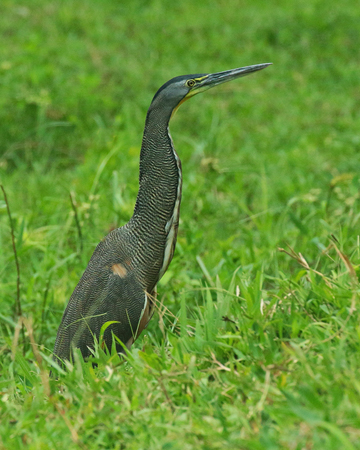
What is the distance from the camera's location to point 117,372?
2.46m

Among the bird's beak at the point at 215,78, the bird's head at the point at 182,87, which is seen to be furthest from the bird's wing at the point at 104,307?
the bird's beak at the point at 215,78

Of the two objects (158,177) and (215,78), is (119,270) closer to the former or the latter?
(158,177)

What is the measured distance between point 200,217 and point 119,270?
5.43ft

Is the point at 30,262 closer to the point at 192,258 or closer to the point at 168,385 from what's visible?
the point at 192,258

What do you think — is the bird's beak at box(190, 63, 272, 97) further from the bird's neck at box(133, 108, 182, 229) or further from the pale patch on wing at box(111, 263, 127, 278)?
the pale patch on wing at box(111, 263, 127, 278)

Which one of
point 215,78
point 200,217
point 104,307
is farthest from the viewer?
point 200,217

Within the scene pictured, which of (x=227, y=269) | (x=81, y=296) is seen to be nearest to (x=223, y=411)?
(x=81, y=296)

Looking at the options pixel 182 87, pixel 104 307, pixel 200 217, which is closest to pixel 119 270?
pixel 104 307

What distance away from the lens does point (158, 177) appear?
3424 millimetres

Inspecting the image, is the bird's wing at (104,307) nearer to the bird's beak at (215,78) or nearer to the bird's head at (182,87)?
the bird's head at (182,87)

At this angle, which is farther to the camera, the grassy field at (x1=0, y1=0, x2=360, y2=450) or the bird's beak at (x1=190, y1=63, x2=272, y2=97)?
the bird's beak at (x1=190, y1=63, x2=272, y2=97)

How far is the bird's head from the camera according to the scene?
3340 mm

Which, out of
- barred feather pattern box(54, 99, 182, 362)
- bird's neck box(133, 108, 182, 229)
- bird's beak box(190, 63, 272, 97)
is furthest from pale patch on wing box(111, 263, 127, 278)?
bird's beak box(190, 63, 272, 97)

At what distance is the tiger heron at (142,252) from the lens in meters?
3.34
